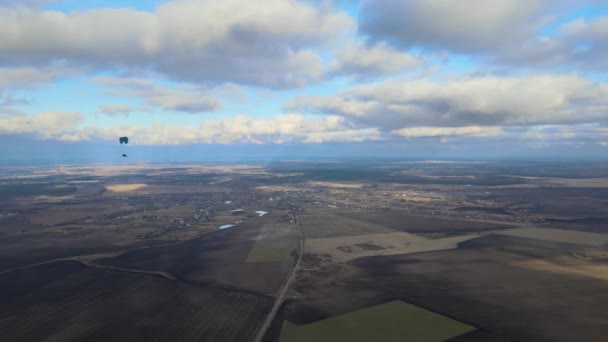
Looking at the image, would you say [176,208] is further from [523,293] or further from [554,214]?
[554,214]

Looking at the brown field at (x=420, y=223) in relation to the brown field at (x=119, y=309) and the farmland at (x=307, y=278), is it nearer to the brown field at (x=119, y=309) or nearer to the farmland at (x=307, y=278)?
the farmland at (x=307, y=278)

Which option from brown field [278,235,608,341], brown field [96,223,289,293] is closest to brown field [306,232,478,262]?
brown field [278,235,608,341]

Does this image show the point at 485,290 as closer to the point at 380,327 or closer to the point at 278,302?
the point at 380,327

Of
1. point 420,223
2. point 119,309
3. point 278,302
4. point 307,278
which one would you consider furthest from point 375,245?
point 119,309

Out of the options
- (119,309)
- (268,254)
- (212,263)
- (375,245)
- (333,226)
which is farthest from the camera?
(333,226)

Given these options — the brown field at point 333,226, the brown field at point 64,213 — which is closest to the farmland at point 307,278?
the brown field at point 333,226

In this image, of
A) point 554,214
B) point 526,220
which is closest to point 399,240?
point 526,220

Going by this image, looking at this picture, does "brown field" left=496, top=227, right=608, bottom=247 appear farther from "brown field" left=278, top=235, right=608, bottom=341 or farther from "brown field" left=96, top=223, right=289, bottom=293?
"brown field" left=96, top=223, right=289, bottom=293
